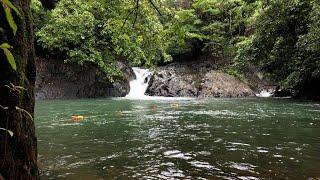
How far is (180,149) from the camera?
6277mm

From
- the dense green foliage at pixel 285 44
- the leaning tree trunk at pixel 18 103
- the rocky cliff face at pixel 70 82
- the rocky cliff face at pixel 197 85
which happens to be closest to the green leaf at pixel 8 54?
the leaning tree trunk at pixel 18 103

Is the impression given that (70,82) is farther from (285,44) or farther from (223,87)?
(285,44)

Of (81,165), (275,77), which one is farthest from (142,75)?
(81,165)

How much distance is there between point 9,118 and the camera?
2639 mm

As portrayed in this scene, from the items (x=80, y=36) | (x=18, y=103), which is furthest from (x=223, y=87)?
(x=18, y=103)

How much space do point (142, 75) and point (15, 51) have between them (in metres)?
23.9

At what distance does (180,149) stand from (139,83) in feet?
64.6

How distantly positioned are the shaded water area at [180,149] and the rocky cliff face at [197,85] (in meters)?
13.2

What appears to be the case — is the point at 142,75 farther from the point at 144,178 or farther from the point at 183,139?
the point at 144,178

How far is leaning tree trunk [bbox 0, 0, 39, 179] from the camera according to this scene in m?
2.61

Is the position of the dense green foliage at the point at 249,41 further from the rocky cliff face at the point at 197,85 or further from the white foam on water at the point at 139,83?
the white foam on water at the point at 139,83

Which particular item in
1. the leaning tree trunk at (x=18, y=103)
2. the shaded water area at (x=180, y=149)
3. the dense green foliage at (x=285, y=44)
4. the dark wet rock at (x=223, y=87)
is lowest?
the shaded water area at (x=180, y=149)

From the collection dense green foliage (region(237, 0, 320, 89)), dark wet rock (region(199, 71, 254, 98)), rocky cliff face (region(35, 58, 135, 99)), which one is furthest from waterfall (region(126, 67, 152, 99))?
dense green foliage (region(237, 0, 320, 89))

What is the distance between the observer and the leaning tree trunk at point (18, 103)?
2613 millimetres
